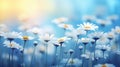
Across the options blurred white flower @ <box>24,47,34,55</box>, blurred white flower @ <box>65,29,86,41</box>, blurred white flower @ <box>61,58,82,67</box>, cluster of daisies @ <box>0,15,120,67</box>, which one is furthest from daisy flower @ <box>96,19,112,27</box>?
blurred white flower @ <box>24,47,34,55</box>

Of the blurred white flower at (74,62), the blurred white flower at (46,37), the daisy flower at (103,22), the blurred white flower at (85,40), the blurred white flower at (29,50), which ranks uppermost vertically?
the daisy flower at (103,22)

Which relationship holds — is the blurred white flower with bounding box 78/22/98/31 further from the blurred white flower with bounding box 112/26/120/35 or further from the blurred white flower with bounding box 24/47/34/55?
the blurred white flower with bounding box 24/47/34/55

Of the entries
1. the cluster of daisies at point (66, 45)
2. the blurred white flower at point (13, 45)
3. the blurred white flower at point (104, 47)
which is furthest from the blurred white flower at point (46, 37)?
the blurred white flower at point (104, 47)

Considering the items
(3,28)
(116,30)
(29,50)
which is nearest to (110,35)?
(116,30)

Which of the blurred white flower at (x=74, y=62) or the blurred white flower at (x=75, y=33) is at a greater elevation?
the blurred white flower at (x=75, y=33)

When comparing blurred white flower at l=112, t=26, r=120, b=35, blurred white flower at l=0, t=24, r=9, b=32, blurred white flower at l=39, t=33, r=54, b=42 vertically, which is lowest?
blurred white flower at l=39, t=33, r=54, b=42

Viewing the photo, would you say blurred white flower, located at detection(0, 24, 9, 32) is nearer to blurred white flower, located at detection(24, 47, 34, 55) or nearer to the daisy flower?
blurred white flower, located at detection(24, 47, 34, 55)

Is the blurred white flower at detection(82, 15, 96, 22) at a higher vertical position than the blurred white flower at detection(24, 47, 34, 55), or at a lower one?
higher

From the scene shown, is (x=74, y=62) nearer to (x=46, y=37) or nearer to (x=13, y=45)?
(x=46, y=37)

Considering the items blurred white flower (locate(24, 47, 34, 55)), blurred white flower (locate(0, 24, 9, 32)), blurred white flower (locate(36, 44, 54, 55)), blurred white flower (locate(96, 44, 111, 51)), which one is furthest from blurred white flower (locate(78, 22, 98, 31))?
blurred white flower (locate(0, 24, 9, 32))

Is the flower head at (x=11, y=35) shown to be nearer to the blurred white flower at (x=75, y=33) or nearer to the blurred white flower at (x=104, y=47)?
the blurred white flower at (x=75, y=33)
